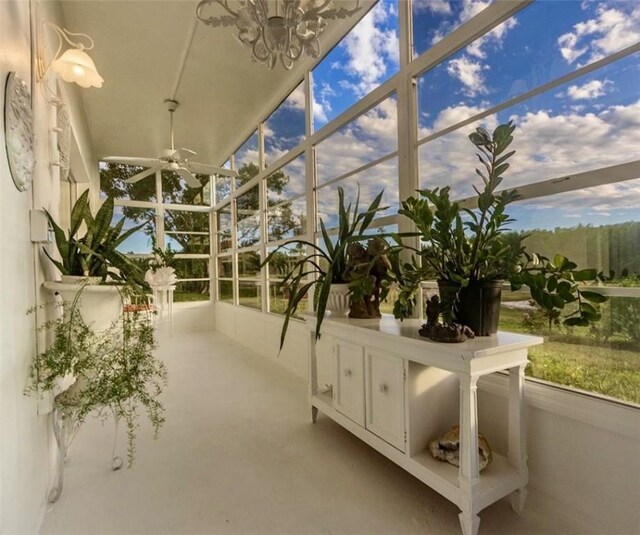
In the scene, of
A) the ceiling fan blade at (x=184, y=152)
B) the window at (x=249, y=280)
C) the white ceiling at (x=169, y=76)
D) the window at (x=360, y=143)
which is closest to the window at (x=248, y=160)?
the white ceiling at (x=169, y=76)

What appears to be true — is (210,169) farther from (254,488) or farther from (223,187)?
(254,488)

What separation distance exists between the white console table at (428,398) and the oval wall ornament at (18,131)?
1.75 m

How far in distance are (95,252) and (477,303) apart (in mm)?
1996

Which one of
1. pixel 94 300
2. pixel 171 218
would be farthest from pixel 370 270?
pixel 171 218

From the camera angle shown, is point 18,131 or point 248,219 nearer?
point 18,131

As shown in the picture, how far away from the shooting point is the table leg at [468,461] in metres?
1.38

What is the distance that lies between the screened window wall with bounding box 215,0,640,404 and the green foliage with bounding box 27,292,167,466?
1.85 metres

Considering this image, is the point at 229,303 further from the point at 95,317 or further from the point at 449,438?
the point at 449,438

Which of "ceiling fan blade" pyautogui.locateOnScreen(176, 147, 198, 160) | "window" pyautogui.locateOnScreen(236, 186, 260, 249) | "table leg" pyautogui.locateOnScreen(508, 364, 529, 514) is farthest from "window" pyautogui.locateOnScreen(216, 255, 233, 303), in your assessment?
"table leg" pyautogui.locateOnScreen(508, 364, 529, 514)

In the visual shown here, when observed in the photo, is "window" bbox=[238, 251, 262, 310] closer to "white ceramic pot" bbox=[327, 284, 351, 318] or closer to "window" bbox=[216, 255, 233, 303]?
"window" bbox=[216, 255, 233, 303]

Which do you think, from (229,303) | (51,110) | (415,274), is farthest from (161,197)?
(415,274)

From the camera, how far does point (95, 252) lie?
5.89ft

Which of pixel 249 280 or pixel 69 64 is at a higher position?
pixel 69 64

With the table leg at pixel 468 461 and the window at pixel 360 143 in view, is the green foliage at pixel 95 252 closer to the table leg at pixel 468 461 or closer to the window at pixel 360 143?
the table leg at pixel 468 461
